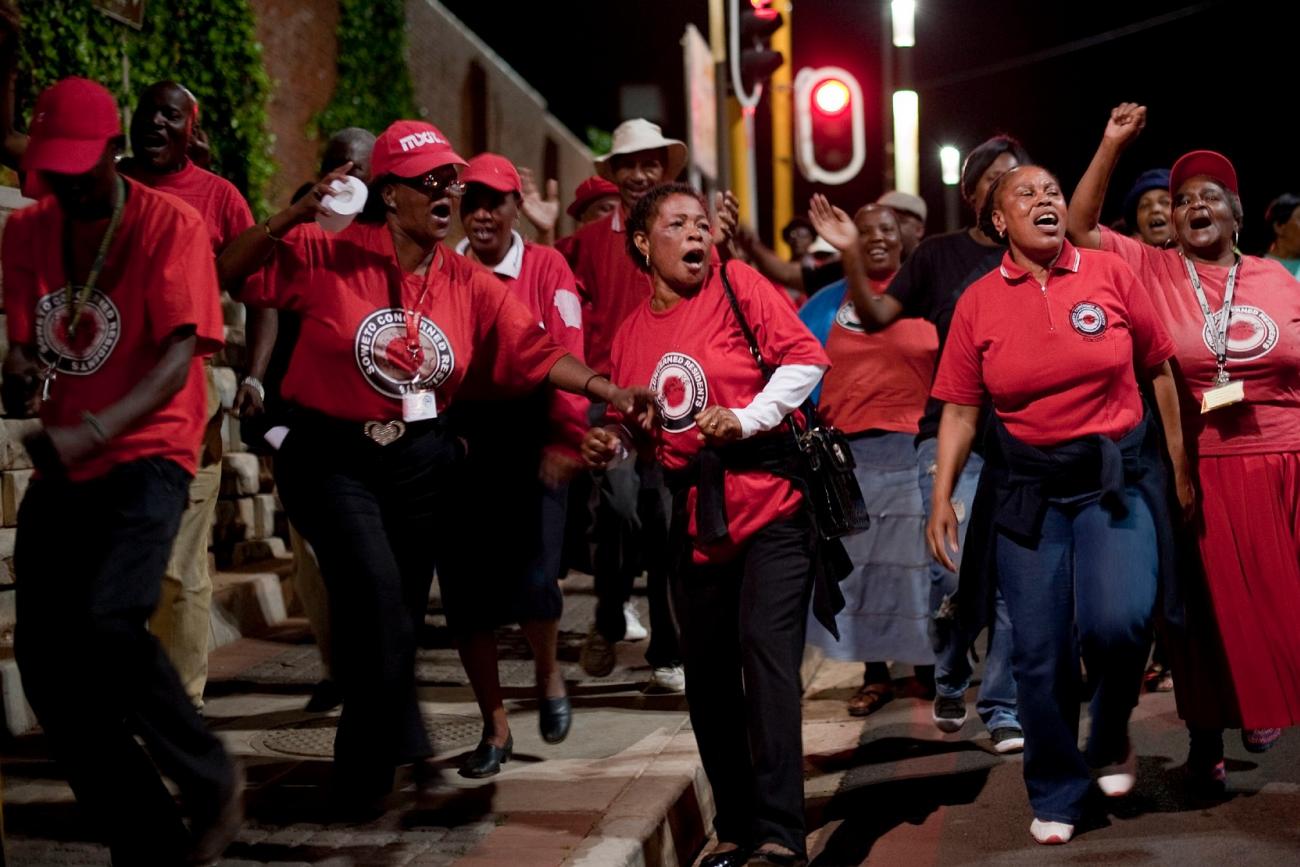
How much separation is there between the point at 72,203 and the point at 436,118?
630 inches

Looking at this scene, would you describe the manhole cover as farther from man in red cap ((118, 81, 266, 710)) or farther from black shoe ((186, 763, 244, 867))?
black shoe ((186, 763, 244, 867))

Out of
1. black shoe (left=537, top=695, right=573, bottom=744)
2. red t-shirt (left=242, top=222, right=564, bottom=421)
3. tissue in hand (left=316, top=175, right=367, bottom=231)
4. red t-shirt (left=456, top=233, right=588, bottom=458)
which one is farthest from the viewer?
red t-shirt (left=456, top=233, right=588, bottom=458)

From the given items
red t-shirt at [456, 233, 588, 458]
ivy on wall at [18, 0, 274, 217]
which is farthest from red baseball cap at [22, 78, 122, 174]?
ivy on wall at [18, 0, 274, 217]

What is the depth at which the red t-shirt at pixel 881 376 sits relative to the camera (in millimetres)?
7855

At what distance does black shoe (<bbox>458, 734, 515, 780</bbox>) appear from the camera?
5.89m

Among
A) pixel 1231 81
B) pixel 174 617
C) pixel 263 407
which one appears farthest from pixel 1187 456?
pixel 1231 81

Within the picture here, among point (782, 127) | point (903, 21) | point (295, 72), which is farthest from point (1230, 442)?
point (782, 127)

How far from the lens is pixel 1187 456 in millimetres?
6043

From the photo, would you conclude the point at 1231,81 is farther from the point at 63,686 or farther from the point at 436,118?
the point at 63,686

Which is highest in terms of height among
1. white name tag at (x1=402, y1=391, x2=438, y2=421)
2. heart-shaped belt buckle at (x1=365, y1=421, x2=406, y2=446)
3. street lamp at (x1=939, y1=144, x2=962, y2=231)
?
street lamp at (x1=939, y1=144, x2=962, y2=231)

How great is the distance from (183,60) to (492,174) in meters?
7.00

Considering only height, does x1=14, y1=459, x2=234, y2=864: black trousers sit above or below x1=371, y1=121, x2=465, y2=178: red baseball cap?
below

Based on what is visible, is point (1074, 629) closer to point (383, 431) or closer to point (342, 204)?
point (383, 431)

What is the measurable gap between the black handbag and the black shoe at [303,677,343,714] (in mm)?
2779
